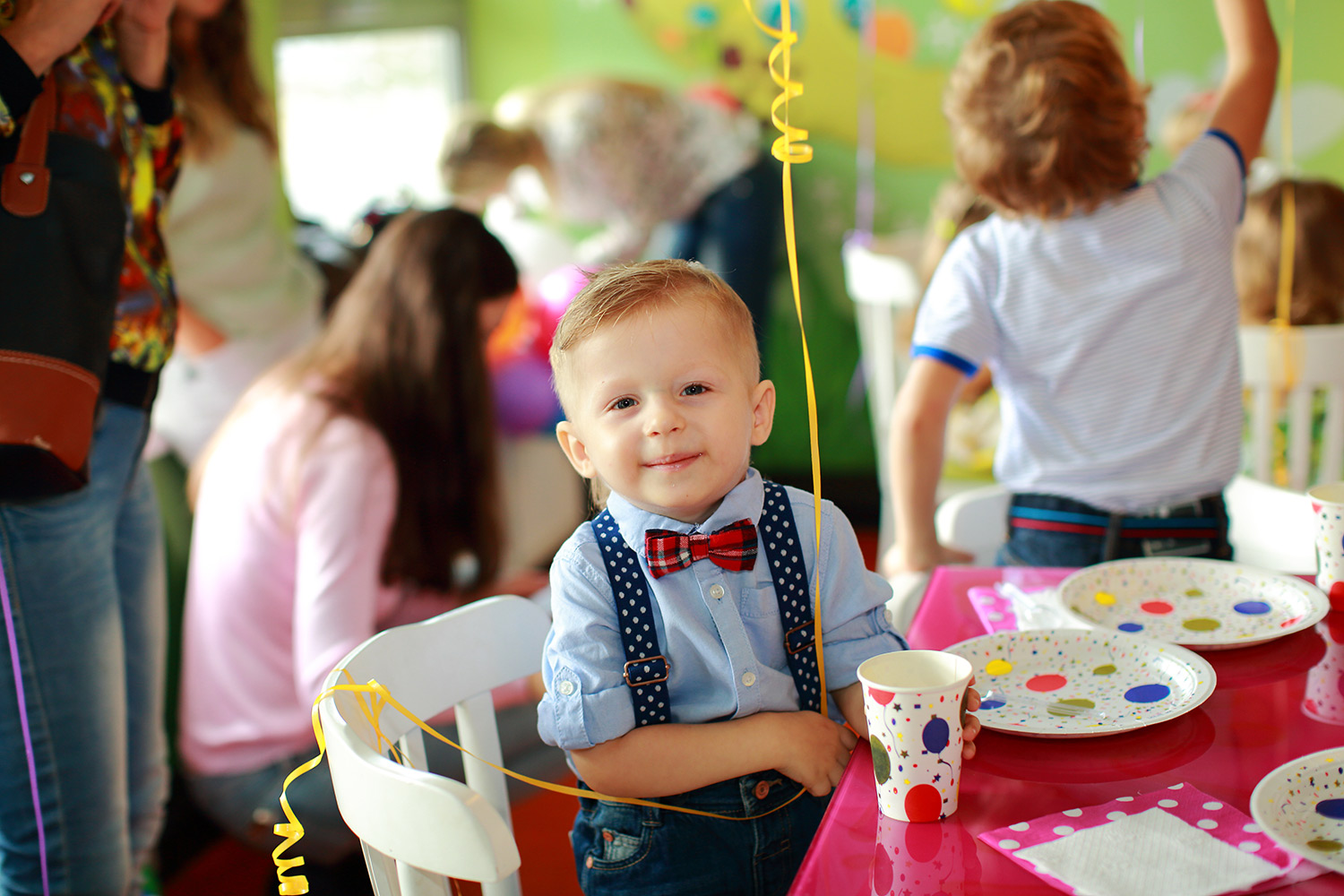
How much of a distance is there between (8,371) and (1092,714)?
35.3 inches

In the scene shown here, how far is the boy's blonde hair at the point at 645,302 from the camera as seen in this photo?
779 mm

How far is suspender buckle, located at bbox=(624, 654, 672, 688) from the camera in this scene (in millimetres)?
→ 792

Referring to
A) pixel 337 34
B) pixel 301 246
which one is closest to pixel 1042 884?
pixel 301 246

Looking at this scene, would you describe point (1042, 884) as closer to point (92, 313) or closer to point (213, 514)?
point (92, 313)

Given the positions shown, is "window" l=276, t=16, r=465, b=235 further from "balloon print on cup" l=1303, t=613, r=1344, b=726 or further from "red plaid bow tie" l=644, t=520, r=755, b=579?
"balloon print on cup" l=1303, t=613, r=1344, b=726

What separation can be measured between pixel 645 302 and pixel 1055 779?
0.41 meters

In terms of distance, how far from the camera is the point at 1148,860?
1.90ft

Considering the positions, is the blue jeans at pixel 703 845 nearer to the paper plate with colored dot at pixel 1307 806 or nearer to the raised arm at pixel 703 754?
the raised arm at pixel 703 754

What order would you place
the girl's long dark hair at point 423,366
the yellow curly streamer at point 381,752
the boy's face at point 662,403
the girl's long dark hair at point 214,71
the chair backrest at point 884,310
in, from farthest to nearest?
the chair backrest at point 884,310
the girl's long dark hair at point 214,71
the girl's long dark hair at point 423,366
the boy's face at point 662,403
the yellow curly streamer at point 381,752

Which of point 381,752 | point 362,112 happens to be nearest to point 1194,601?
point 381,752

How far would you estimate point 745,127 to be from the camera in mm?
3420

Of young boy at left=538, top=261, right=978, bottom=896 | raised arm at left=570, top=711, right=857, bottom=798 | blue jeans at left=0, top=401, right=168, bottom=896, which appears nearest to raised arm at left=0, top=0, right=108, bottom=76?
blue jeans at left=0, top=401, right=168, bottom=896

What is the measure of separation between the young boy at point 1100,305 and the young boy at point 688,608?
522 millimetres

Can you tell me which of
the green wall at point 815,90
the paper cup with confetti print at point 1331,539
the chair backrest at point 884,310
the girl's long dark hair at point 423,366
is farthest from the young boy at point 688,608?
the green wall at point 815,90
